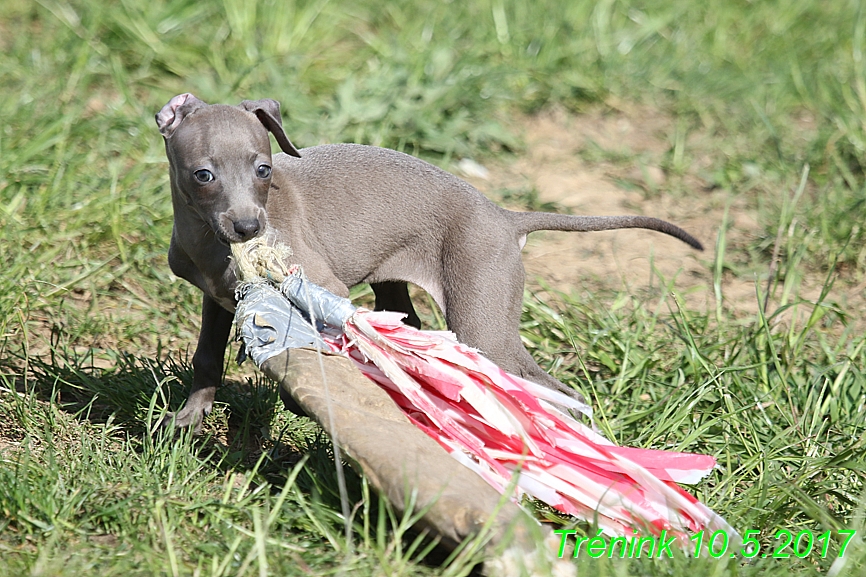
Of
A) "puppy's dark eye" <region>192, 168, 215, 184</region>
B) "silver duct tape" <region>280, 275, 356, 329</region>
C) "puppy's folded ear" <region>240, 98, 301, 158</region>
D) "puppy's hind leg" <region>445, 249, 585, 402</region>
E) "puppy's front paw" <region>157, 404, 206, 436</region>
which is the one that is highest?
"puppy's folded ear" <region>240, 98, 301, 158</region>

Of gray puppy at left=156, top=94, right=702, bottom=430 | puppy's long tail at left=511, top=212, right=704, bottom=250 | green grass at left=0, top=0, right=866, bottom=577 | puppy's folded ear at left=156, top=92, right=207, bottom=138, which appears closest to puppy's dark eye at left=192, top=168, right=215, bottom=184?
gray puppy at left=156, top=94, right=702, bottom=430

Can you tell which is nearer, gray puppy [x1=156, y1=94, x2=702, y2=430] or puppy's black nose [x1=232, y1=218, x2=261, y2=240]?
puppy's black nose [x1=232, y1=218, x2=261, y2=240]

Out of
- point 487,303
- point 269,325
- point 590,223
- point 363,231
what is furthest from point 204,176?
point 590,223

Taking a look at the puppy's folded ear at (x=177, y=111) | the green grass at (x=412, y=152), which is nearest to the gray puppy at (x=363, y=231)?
the puppy's folded ear at (x=177, y=111)

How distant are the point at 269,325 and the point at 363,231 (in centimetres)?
76

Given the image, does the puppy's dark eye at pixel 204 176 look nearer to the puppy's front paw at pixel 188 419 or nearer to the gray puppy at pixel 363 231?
the gray puppy at pixel 363 231

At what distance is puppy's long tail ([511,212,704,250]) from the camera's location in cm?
363

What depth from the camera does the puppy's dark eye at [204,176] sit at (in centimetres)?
309

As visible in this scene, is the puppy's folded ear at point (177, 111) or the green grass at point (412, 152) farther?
the puppy's folded ear at point (177, 111)

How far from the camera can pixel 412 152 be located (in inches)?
228

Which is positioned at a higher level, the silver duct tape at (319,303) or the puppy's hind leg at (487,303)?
the silver duct tape at (319,303)

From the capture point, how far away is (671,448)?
3572 millimetres

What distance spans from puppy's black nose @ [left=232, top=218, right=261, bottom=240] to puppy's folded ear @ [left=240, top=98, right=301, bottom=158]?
0.48m

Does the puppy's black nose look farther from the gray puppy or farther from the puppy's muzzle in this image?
the gray puppy
